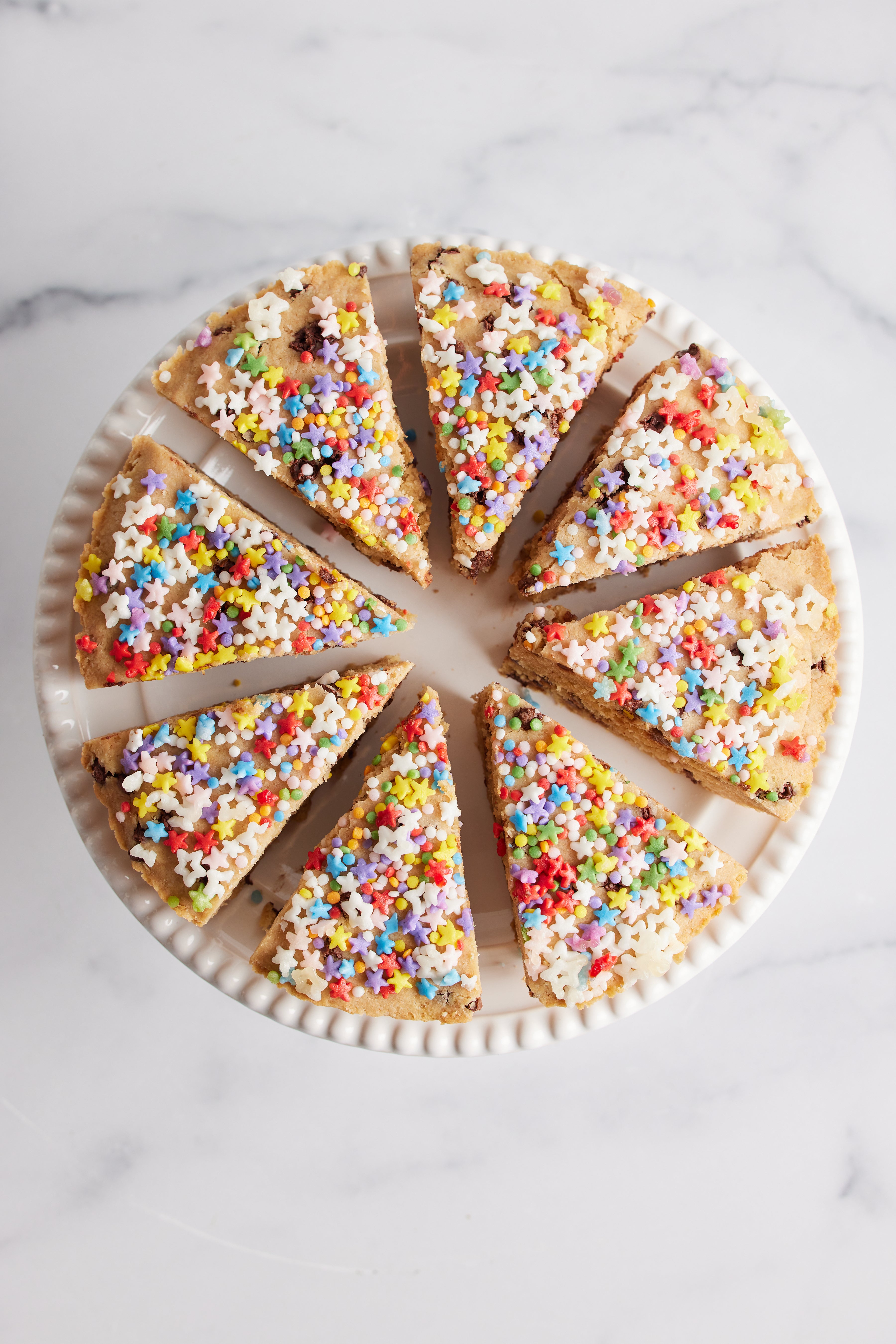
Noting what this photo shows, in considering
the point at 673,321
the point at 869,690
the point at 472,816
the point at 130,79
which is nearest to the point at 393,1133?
the point at 472,816

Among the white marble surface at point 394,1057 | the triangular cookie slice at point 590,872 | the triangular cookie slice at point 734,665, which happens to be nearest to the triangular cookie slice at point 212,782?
the triangular cookie slice at point 590,872

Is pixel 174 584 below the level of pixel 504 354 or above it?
below

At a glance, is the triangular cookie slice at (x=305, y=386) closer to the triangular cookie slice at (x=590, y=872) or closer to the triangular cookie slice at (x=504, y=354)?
the triangular cookie slice at (x=504, y=354)

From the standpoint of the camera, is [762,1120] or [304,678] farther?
[762,1120]

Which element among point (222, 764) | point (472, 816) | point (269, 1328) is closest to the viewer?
point (222, 764)

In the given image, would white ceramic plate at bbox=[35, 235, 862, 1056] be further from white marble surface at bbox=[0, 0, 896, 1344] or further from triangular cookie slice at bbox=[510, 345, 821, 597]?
white marble surface at bbox=[0, 0, 896, 1344]

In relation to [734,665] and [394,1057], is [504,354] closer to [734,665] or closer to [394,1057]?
[734,665]

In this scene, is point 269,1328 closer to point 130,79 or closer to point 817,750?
point 817,750

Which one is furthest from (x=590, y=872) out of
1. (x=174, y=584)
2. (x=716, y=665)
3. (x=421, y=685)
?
(x=174, y=584)
